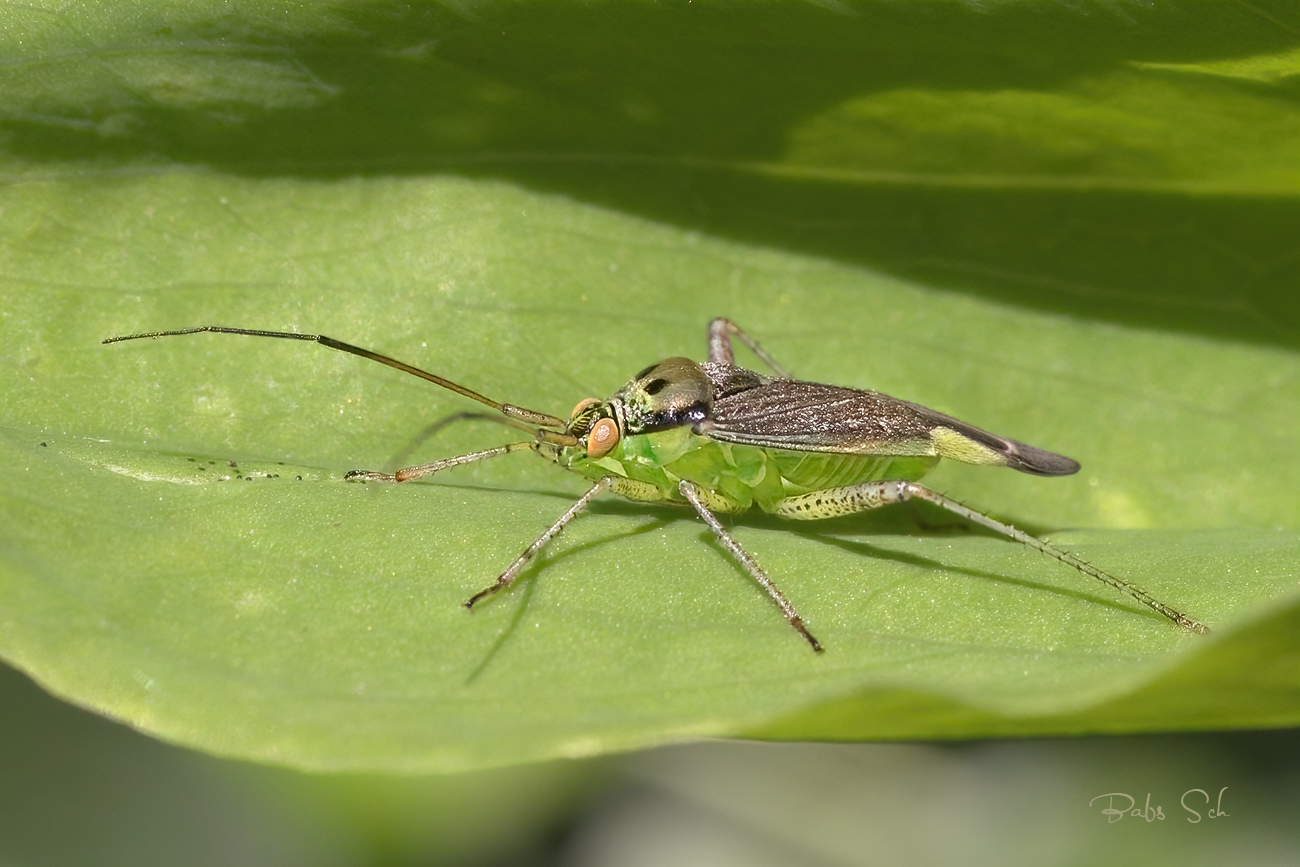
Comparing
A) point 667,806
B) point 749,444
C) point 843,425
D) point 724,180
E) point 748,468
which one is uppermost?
point 724,180

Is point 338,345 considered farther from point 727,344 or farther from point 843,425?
point 843,425

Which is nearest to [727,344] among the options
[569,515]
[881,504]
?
[881,504]

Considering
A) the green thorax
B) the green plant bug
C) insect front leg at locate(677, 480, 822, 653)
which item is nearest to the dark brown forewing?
the green plant bug

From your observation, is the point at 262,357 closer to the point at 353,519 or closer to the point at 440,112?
the point at 353,519

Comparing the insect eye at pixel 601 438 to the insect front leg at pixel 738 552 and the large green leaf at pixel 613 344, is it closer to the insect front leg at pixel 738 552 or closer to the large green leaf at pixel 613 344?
the large green leaf at pixel 613 344

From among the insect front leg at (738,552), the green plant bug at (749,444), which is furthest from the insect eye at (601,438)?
the insect front leg at (738,552)

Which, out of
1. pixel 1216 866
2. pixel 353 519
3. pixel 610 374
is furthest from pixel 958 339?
pixel 1216 866

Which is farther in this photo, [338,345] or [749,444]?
[749,444]
